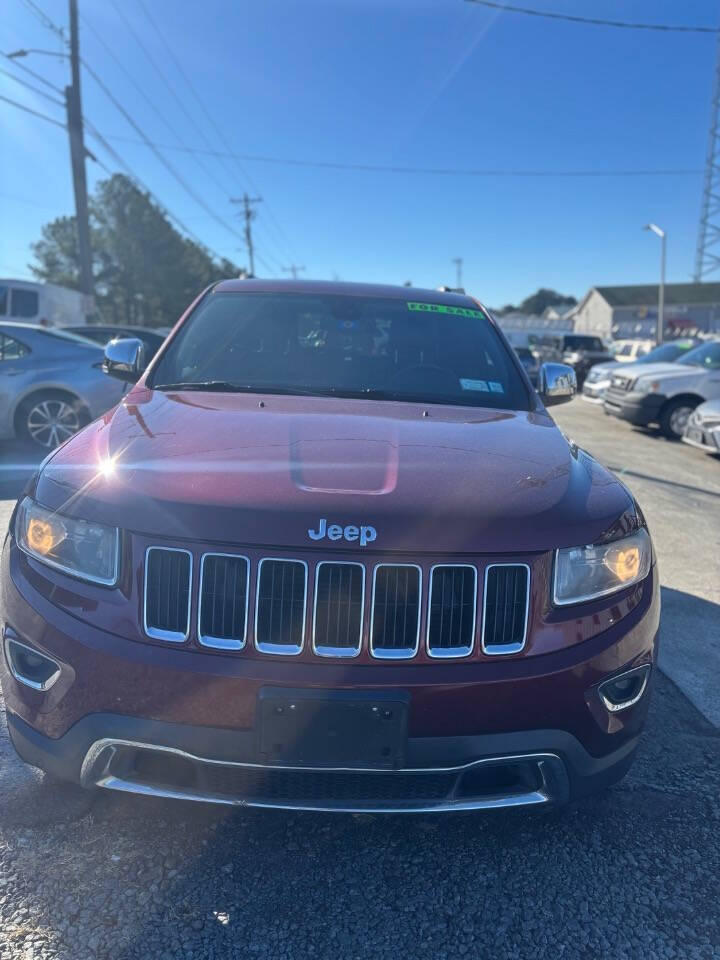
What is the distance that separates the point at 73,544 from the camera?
2031mm

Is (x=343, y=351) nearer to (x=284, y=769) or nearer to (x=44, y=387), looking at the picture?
(x=284, y=769)

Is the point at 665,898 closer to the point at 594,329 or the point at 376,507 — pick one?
the point at 376,507

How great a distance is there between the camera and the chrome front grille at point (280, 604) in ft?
6.20

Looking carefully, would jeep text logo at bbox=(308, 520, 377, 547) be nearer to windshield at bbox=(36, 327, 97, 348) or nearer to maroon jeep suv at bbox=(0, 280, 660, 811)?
maroon jeep suv at bbox=(0, 280, 660, 811)

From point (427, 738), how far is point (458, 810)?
24 cm

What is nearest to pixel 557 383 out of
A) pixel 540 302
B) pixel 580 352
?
pixel 580 352

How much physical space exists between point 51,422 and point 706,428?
8.31 meters

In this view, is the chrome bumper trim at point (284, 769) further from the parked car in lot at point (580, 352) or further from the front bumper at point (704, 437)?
the parked car in lot at point (580, 352)

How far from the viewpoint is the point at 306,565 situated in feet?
6.18

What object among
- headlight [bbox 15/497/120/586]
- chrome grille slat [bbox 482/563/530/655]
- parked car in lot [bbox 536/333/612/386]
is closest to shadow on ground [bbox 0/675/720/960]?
chrome grille slat [bbox 482/563/530/655]

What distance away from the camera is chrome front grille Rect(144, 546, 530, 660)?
74.4 inches

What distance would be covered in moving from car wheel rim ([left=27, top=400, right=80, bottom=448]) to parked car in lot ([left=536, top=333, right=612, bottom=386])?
19.7 meters

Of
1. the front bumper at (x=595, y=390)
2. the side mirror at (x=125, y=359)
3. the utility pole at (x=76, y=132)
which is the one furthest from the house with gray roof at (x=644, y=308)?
the side mirror at (x=125, y=359)

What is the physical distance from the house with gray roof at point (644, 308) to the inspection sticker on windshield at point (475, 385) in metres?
63.5
